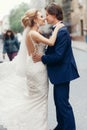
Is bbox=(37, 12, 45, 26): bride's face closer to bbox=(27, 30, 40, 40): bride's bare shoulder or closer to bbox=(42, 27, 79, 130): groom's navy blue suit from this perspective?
bbox=(27, 30, 40, 40): bride's bare shoulder

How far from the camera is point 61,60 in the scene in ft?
22.3

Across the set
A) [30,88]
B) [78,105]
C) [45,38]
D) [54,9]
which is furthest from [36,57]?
[78,105]

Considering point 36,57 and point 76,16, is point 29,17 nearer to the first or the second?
→ point 36,57

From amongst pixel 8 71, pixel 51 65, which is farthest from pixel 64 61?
pixel 8 71

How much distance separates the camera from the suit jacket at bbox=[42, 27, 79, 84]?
6730 mm

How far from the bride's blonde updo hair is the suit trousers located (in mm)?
850

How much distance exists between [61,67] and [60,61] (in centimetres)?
8

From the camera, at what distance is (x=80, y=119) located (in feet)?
28.0

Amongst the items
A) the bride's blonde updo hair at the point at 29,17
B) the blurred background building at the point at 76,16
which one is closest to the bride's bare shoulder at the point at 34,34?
the bride's blonde updo hair at the point at 29,17

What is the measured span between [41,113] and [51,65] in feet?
2.28

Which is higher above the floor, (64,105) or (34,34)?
(34,34)

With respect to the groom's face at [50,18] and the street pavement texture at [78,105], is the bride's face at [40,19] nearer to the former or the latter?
the groom's face at [50,18]

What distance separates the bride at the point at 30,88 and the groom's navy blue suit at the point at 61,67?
0.35ft

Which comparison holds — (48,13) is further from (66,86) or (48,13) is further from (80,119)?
(80,119)
